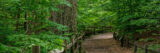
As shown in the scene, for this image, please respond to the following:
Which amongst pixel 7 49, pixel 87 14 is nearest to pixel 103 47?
pixel 87 14

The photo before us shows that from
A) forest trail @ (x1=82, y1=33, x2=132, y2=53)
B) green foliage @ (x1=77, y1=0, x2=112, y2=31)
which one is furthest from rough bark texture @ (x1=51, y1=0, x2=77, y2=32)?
forest trail @ (x1=82, y1=33, x2=132, y2=53)

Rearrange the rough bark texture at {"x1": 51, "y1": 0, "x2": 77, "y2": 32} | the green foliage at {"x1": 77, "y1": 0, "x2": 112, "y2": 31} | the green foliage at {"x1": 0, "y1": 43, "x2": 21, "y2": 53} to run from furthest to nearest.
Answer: the green foliage at {"x1": 77, "y1": 0, "x2": 112, "y2": 31} → the rough bark texture at {"x1": 51, "y1": 0, "x2": 77, "y2": 32} → the green foliage at {"x1": 0, "y1": 43, "x2": 21, "y2": 53}

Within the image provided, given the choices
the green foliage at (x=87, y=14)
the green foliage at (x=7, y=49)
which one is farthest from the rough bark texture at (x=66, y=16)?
the green foliage at (x=7, y=49)

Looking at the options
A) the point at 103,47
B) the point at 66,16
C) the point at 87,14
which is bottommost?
the point at 103,47

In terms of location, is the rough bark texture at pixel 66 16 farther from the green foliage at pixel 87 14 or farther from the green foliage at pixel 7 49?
the green foliage at pixel 7 49

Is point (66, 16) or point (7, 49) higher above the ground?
point (66, 16)

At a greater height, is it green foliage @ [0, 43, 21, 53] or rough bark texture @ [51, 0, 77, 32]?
rough bark texture @ [51, 0, 77, 32]

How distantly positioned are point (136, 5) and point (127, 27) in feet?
5.50

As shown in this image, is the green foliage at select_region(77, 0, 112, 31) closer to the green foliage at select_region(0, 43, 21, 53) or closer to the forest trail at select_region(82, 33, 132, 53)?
the forest trail at select_region(82, 33, 132, 53)

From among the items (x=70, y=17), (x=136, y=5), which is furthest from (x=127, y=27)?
(x=70, y=17)

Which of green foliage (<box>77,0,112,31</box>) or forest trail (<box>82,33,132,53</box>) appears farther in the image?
forest trail (<box>82,33,132,53</box>)

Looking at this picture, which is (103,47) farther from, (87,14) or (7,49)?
(7,49)

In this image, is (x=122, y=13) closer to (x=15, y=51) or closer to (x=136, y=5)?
(x=136, y=5)

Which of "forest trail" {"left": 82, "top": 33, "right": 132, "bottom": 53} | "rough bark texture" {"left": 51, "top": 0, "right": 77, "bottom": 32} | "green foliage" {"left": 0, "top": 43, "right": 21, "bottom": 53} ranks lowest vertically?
"forest trail" {"left": 82, "top": 33, "right": 132, "bottom": 53}
